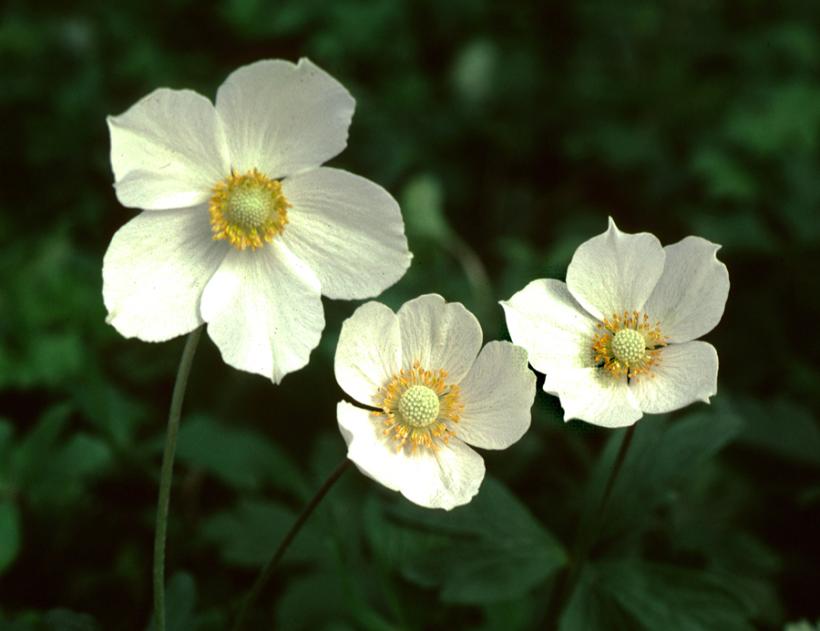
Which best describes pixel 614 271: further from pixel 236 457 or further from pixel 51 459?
pixel 51 459

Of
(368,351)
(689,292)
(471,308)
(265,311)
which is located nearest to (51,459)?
(265,311)

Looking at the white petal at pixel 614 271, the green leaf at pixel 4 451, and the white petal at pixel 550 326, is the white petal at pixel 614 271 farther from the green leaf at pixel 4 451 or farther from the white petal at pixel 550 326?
the green leaf at pixel 4 451

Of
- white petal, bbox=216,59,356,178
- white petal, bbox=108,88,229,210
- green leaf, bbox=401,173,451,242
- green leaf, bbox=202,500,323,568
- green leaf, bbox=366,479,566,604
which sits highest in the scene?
white petal, bbox=216,59,356,178

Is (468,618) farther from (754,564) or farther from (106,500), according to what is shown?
(106,500)

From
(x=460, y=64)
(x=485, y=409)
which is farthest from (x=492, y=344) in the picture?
(x=460, y=64)

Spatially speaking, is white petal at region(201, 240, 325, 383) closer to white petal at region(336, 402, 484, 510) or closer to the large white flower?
the large white flower

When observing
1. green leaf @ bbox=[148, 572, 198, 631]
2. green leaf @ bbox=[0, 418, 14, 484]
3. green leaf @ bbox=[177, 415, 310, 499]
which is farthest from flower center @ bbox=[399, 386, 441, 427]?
green leaf @ bbox=[0, 418, 14, 484]
